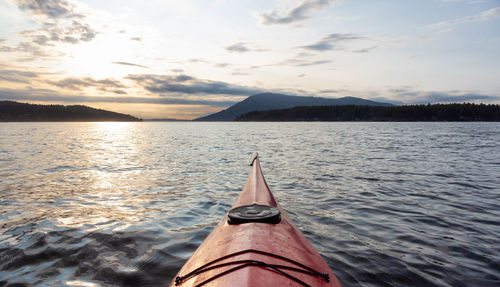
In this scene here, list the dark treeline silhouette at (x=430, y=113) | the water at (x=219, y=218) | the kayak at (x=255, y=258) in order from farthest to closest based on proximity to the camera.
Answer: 1. the dark treeline silhouette at (x=430, y=113)
2. the water at (x=219, y=218)
3. the kayak at (x=255, y=258)

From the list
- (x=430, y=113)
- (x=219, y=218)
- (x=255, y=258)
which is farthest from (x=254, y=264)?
(x=430, y=113)

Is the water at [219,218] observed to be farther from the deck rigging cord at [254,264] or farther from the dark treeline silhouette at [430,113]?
the dark treeline silhouette at [430,113]

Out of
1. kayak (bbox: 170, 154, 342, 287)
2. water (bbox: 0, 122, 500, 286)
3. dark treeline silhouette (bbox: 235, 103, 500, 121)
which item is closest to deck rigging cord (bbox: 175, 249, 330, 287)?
kayak (bbox: 170, 154, 342, 287)

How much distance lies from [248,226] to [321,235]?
124 inches

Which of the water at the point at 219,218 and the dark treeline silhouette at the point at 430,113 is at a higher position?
the dark treeline silhouette at the point at 430,113

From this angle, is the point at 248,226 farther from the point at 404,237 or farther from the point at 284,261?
the point at 404,237

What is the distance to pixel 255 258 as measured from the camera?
2732 millimetres

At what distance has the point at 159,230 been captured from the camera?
640 centimetres

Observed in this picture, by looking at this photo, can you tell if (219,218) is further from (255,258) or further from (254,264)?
(254,264)

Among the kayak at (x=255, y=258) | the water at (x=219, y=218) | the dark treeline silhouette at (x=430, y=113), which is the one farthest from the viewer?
the dark treeline silhouette at (x=430, y=113)

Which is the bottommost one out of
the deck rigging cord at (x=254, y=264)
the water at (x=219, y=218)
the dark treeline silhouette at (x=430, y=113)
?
the water at (x=219, y=218)

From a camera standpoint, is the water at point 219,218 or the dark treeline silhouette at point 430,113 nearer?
the water at point 219,218

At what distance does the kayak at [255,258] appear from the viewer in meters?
2.53

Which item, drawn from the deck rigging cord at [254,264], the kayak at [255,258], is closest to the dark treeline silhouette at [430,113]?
the kayak at [255,258]
